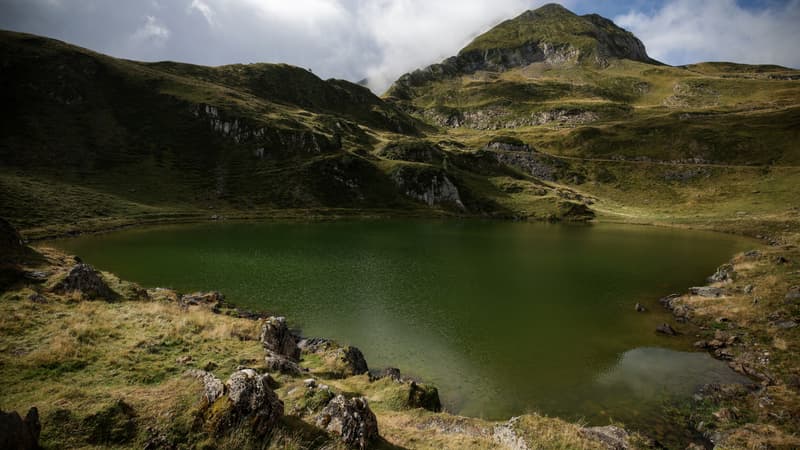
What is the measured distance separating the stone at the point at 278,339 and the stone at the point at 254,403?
1379 cm

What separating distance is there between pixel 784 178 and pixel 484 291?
192389 millimetres

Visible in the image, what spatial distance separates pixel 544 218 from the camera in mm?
162750

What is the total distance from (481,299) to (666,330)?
20780 mm

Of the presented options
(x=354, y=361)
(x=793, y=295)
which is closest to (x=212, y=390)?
(x=354, y=361)

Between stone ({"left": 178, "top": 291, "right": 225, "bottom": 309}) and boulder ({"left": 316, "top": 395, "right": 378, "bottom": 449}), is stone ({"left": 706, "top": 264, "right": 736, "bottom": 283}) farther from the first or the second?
stone ({"left": 178, "top": 291, "right": 225, "bottom": 309})

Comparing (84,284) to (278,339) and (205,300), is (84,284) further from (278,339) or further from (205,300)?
(278,339)

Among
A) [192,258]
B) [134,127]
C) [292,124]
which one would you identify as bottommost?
[192,258]

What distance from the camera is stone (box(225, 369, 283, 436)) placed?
12.0m

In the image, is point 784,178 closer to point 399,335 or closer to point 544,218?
point 544,218

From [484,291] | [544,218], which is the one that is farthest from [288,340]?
[544,218]

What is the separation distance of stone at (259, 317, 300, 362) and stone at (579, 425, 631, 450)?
64.2 feet

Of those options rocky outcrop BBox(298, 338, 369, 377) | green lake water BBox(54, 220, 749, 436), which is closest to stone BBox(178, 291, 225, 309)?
green lake water BBox(54, 220, 749, 436)

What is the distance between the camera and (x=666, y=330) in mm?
41062

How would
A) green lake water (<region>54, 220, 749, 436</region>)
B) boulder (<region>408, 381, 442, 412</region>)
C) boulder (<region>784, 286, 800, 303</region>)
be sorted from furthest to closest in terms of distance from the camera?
boulder (<region>784, 286, 800, 303</region>) < green lake water (<region>54, 220, 749, 436</region>) < boulder (<region>408, 381, 442, 412</region>)
